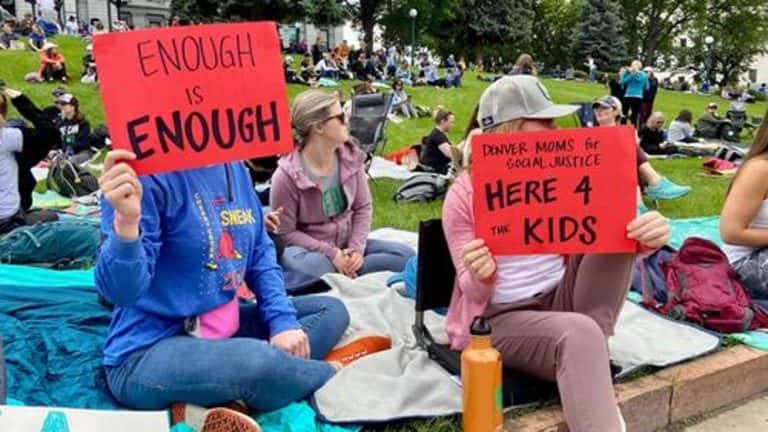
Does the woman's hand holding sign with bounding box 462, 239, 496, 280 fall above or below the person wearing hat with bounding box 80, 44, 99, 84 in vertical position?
above

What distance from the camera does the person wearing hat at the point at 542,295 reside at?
2705 millimetres

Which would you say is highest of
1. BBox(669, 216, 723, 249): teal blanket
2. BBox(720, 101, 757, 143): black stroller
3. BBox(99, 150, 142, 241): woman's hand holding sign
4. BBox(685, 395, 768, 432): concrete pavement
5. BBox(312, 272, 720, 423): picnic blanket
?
BBox(99, 150, 142, 241): woman's hand holding sign

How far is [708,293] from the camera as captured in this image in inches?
159

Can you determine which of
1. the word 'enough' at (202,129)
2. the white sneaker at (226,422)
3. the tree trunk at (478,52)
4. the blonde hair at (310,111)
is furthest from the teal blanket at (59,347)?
the tree trunk at (478,52)

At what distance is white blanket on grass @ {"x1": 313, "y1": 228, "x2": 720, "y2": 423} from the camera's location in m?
2.99

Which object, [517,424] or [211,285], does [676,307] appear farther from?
[211,285]

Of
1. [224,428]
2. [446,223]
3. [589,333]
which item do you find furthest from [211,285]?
[589,333]

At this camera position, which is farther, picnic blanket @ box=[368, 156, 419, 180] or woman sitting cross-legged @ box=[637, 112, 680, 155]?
woman sitting cross-legged @ box=[637, 112, 680, 155]

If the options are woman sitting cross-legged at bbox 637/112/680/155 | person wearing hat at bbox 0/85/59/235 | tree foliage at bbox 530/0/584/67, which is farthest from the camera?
tree foliage at bbox 530/0/584/67

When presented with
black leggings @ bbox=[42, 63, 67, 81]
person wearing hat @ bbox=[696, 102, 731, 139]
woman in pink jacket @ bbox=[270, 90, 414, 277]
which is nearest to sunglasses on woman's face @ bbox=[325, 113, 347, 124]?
woman in pink jacket @ bbox=[270, 90, 414, 277]

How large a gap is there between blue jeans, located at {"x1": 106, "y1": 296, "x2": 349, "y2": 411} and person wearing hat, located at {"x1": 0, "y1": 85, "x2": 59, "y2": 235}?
3318mm

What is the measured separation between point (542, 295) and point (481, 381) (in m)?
0.57

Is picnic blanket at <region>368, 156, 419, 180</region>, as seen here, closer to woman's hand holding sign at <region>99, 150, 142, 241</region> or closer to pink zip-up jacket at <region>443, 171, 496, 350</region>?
pink zip-up jacket at <region>443, 171, 496, 350</region>

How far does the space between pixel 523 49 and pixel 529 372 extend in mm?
51187
